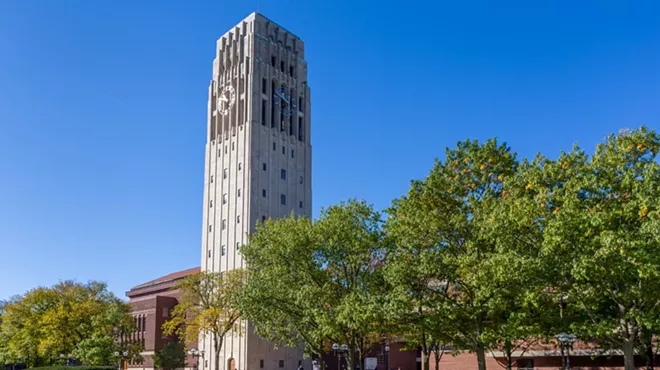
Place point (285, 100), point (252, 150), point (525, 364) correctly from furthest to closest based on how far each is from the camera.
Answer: point (285, 100) → point (252, 150) → point (525, 364)

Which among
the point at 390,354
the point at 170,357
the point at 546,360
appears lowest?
the point at 170,357

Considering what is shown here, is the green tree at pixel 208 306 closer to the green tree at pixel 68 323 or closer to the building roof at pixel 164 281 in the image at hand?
the green tree at pixel 68 323

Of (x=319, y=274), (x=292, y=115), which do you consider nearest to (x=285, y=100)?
(x=292, y=115)

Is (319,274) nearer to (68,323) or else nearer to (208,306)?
(208,306)

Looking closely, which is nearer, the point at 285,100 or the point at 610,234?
the point at 610,234

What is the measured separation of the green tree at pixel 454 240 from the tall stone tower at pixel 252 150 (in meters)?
40.2

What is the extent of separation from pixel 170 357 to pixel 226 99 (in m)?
33.8

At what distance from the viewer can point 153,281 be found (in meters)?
103

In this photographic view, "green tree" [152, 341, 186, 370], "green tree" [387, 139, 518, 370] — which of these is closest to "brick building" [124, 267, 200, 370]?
"green tree" [152, 341, 186, 370]

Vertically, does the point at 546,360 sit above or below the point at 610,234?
below

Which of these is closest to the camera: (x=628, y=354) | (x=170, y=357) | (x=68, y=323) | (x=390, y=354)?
(x=628, y=354)

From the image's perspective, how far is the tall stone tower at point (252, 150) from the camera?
245 ft

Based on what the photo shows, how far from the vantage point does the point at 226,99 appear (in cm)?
8388

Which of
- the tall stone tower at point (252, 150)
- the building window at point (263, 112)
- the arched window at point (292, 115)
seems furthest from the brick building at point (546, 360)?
the arched window at point (292, 115)
